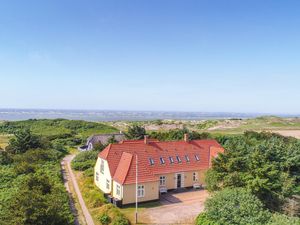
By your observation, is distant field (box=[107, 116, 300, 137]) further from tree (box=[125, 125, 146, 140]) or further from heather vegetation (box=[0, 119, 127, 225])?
heather vegetation (box=[0, 119, 127, 225])

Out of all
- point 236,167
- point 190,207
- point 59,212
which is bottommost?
point 190,207

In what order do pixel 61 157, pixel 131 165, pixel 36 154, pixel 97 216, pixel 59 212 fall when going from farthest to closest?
pixel 61 157, pixel 36 154, pixel 131 165, pixel 97 216, pixel 59 212

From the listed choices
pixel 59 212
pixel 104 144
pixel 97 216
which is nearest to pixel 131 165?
pixel 97 216

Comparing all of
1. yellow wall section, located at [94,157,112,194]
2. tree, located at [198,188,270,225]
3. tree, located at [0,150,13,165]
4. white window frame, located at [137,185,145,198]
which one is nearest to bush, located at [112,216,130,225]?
white window frame, located at [137,185,145,198]

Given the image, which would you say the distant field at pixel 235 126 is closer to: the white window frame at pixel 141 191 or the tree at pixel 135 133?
the tree at pixel 135 133

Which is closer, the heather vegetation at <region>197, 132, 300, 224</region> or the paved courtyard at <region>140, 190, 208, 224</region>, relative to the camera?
the heather vegetation at <region>197, 132, 300, 224</region>

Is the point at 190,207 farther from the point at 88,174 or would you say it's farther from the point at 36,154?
the point at 36,154

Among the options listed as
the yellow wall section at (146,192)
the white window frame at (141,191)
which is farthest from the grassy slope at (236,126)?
the white window frame at (141,191)

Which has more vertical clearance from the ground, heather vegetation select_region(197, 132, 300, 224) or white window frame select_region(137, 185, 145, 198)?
heather vegetation select_region(197, 132, 300, 224)
